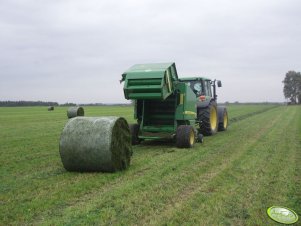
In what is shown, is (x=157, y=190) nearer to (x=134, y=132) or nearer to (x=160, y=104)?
(x=134, y=132)

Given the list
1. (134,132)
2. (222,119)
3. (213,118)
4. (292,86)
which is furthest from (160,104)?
(292,86)

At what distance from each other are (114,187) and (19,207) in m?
1.67

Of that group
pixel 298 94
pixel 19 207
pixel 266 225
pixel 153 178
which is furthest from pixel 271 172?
pixel 298 94

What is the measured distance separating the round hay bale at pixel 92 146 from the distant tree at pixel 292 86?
347ft

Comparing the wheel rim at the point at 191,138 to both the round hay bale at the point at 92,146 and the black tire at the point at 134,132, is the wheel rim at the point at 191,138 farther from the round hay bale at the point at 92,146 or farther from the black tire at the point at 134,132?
the round hay bale at the point at 92,146

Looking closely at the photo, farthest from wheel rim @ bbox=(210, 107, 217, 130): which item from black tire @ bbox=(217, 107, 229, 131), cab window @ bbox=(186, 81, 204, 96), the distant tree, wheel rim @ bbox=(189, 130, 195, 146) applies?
the distant tree

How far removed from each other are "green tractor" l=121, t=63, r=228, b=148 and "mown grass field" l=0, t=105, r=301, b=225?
5.14 ft

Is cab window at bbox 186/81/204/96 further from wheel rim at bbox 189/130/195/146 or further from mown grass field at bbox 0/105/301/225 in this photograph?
mown grass field at bbox 0/105/301/225

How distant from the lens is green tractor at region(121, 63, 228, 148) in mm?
10852

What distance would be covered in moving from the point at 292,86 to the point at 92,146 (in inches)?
4304

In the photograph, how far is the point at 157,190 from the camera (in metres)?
6.21

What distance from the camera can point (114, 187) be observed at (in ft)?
21.1

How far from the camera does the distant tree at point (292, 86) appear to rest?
10612 centimetres

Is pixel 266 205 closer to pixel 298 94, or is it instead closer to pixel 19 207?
pixel 19 207
